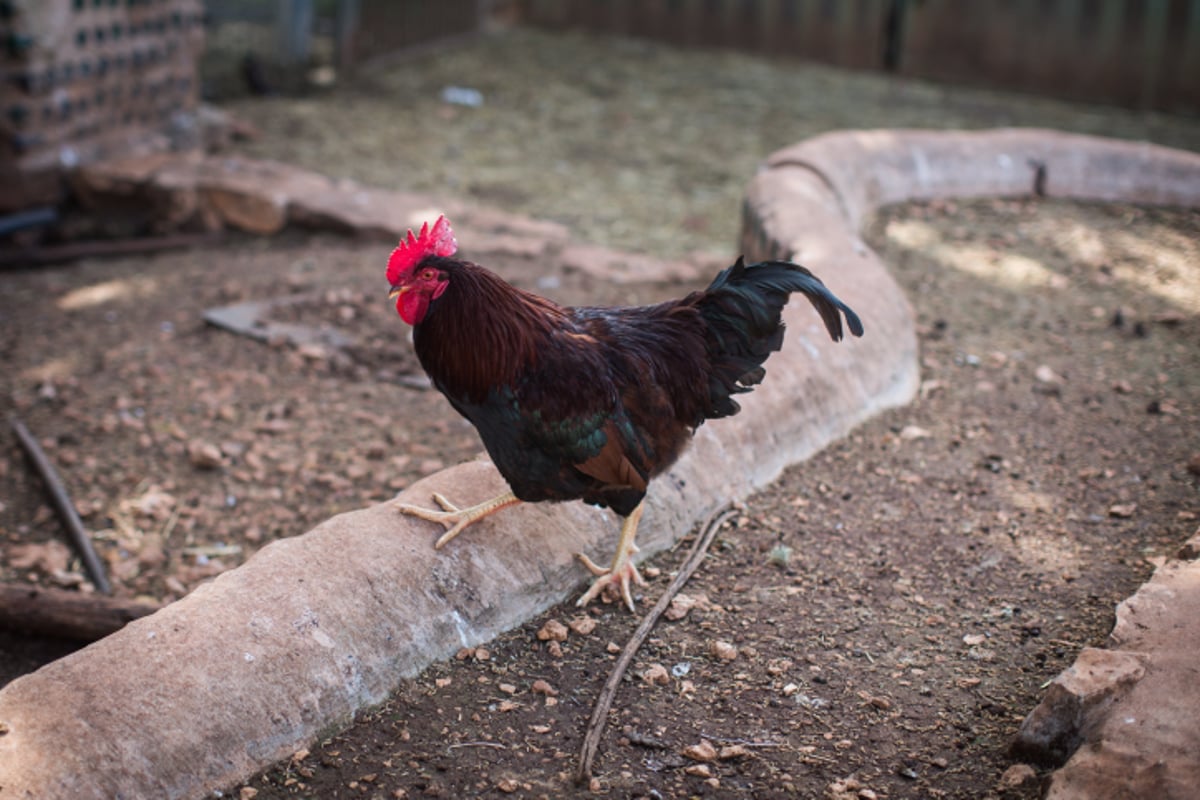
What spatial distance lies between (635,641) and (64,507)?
2.56 m

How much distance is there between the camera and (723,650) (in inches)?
124

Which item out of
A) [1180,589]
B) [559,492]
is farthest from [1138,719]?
[559,492]

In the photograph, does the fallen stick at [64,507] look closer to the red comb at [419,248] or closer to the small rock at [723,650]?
the red comb at [419,248]

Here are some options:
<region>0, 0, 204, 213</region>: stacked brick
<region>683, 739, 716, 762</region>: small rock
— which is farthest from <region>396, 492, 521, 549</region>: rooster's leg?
<region>0, 0, 204, 213</region>: stacked brick

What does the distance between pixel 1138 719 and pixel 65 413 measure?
457 centimetres

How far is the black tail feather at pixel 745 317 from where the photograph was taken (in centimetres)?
325

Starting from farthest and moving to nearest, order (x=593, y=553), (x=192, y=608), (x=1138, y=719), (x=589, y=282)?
1. (x=589, y=282)
2. (x=593, y=553)
3. (x=192, y=608)
4. (x=1138, y=719)

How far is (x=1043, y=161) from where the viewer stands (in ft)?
22.9

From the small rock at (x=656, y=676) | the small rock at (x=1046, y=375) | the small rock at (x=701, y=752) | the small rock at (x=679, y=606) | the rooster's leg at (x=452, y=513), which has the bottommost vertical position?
the small rock at (x=656, y=676)

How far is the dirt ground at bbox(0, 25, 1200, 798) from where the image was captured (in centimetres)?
281

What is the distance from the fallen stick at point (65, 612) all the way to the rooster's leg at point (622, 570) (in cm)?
144

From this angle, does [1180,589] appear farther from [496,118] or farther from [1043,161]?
[496,118]

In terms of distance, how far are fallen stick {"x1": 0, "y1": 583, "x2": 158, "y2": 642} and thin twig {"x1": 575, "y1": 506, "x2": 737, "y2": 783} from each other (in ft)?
5.21

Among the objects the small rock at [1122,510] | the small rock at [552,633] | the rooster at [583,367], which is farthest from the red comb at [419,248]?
the small rock at [1122,510]
